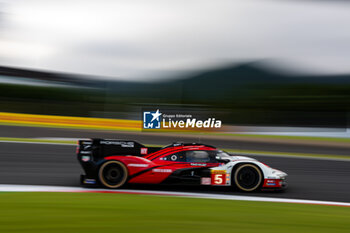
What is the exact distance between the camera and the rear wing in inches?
289

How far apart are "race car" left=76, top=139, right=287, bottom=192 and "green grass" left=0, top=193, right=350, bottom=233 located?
89cm

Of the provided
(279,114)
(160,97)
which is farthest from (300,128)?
(160,97)

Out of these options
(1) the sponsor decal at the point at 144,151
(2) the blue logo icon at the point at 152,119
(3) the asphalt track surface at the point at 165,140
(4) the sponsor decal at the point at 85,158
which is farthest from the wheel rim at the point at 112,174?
(3) the asphalt track surface at the point at 165,140

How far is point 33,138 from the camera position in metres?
15.0

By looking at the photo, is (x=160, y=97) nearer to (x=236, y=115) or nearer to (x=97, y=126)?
(x=236, y=115)

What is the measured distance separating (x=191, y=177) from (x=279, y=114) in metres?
14.7

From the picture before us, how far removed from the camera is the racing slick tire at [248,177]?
24.3 ft

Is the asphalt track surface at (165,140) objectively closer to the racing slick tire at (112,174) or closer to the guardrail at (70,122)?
the guardrail at (70,122)

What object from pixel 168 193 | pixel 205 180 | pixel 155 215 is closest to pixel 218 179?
pixel 205 180

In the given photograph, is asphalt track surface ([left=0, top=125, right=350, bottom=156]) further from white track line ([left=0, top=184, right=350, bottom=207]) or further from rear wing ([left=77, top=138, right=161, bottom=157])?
rear wing ([left=77, top=138, right=161, bottom=157])

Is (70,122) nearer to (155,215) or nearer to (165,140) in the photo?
(165,140)

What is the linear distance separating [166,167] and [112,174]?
3.35ft

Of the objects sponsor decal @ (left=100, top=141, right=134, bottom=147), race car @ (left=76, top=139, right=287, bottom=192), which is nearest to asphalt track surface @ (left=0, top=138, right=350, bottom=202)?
race car @ (left=76, top=139, right=287, bottom=192)

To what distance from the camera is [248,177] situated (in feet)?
24.6
